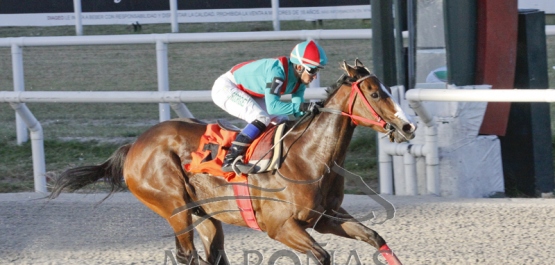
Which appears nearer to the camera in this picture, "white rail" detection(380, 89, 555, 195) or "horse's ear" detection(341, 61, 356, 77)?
"horse's ear" detection(341, 61, 356, 77)

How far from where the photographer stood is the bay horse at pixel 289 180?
3.80 metres

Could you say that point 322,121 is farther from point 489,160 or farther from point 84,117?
point 84,117

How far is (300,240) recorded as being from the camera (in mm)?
3816

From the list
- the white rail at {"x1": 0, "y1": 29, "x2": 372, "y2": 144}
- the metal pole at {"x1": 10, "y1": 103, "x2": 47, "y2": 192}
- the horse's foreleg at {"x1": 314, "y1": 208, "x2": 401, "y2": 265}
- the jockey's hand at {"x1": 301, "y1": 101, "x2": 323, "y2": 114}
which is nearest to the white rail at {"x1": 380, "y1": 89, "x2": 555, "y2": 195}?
the white rail at {"x1": 0, "y1": 29, "x2": 372, "y2": 144}

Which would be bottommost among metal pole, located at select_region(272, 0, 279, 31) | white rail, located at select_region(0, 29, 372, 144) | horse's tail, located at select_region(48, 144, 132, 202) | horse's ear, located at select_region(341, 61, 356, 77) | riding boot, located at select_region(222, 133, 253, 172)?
horse's tail, located at select_region(48, 144, 132, 202)

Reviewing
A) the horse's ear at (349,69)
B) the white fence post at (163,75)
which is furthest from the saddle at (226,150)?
the white fence post at (163,75)

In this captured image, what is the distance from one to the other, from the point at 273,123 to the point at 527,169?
9.09 feet

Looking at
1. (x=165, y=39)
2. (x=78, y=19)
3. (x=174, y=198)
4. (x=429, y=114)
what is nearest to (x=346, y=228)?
(x=174, y=198)

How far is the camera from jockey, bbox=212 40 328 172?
13.1 feet

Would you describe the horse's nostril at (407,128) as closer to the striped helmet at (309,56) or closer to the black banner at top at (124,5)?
the striped helmet at (309,56)

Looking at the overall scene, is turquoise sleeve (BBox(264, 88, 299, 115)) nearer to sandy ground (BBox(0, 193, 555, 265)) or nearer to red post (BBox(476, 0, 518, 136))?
sandy ground (BBox(0, 193, 555, 265))

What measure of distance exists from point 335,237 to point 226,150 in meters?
1.16

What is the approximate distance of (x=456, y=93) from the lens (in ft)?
18.1

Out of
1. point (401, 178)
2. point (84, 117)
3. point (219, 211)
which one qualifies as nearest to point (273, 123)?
point (219, 211)
